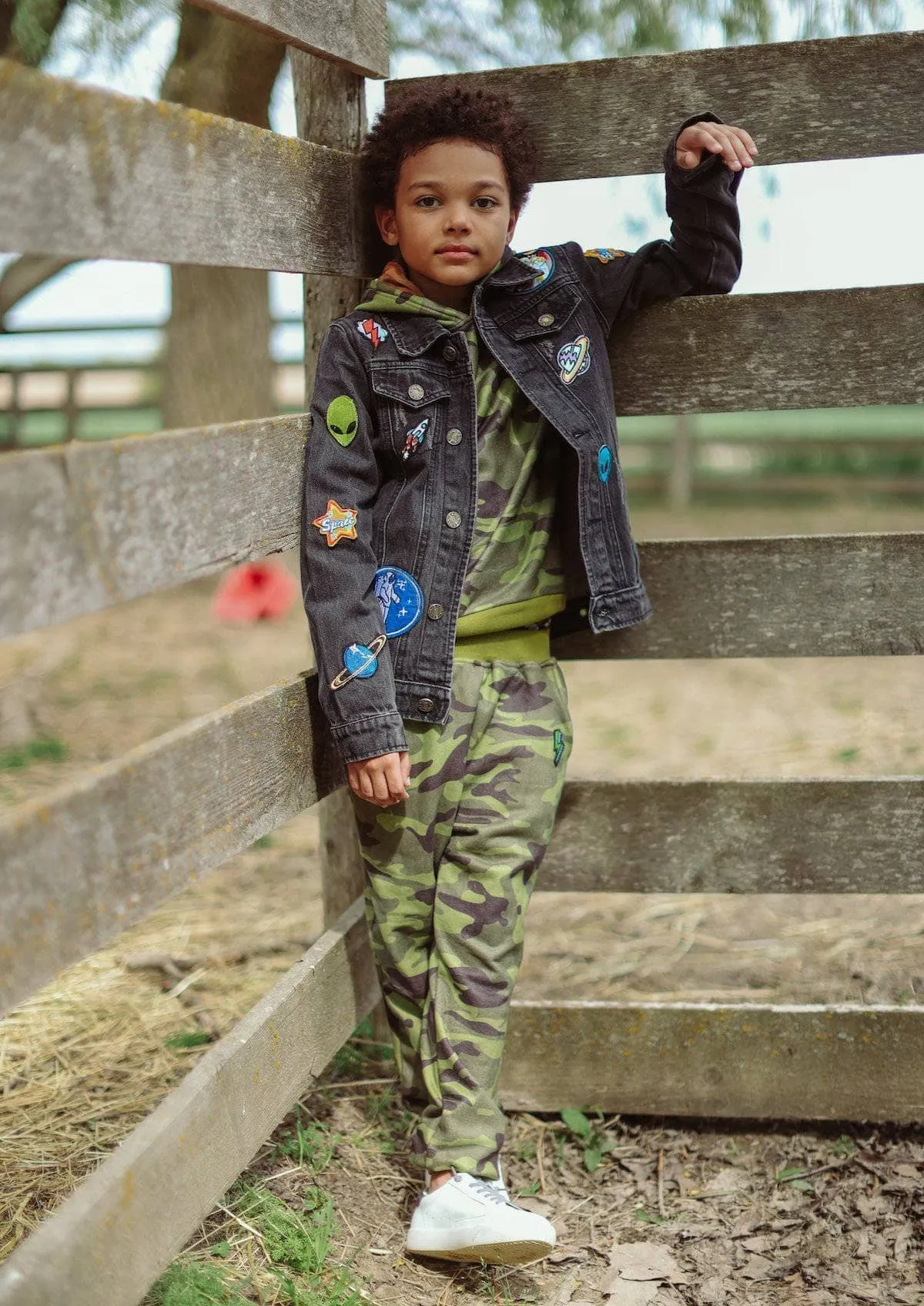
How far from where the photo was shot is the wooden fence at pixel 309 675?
1.45 m

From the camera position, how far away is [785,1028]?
98.2 inches

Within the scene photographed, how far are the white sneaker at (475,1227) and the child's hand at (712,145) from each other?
5.67 feet

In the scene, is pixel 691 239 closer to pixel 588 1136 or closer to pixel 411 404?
pixel 411 404

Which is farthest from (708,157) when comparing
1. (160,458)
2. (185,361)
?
(185,361)

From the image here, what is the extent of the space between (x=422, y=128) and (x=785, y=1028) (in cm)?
179

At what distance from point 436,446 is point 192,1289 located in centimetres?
138

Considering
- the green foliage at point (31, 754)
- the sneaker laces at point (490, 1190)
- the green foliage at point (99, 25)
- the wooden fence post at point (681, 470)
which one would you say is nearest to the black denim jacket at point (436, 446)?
the sneaker laces at point (490, 1190)

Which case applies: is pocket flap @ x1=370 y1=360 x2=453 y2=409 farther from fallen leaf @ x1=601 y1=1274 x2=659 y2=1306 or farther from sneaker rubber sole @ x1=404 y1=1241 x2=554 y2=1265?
fallen leaf @ x1=601 y1=1274 x2=659 y2=1306

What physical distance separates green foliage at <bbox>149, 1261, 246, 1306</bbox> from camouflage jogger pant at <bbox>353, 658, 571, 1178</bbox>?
0.41 meters

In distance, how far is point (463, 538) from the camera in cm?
218

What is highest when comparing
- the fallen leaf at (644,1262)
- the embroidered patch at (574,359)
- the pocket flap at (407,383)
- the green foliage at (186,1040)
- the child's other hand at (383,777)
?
the embroidered patch at (574,359)

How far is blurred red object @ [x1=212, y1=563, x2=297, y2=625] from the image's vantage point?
7.71m

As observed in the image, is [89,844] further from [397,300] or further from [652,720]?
[652,720]

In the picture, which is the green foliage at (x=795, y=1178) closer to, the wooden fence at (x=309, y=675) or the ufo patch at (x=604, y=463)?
the wooden fence at (x=309, y=675)
